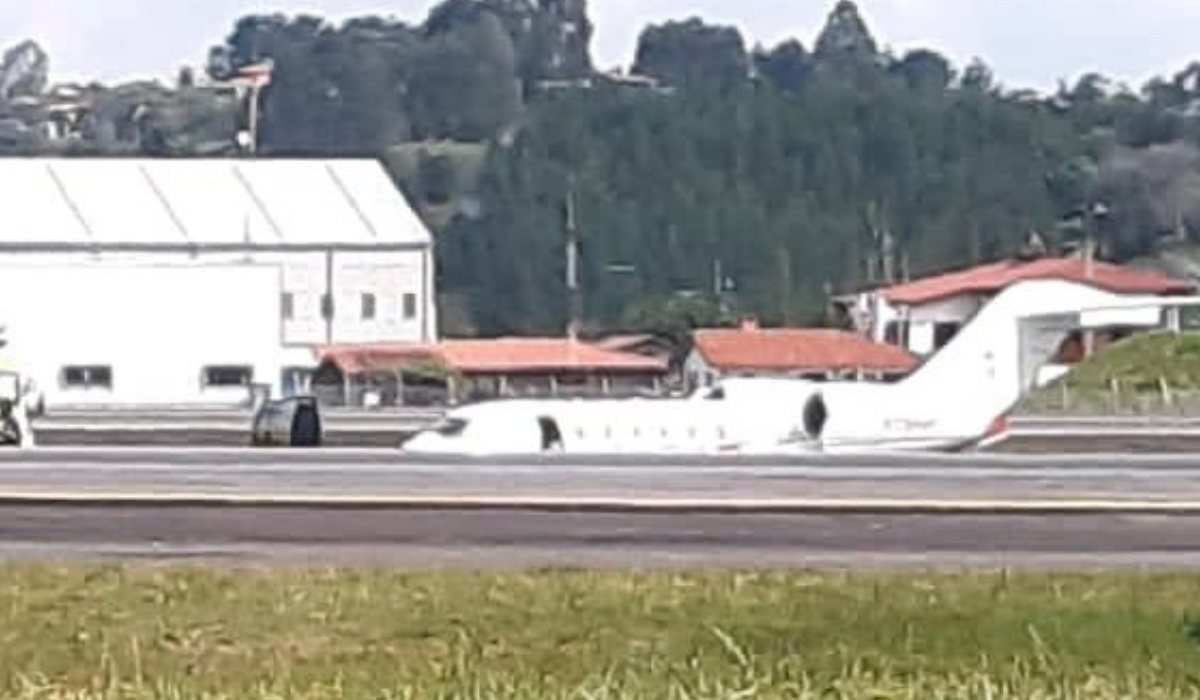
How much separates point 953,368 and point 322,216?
44.3 m

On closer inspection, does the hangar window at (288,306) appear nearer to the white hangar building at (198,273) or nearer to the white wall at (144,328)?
the white hangar building at (198,273)

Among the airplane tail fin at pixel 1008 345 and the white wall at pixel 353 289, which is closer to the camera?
the airplane tail fin at pixel 1008 345

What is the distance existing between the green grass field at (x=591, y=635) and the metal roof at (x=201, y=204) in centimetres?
6425

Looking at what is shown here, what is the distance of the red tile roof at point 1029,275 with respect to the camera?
84.4 meters

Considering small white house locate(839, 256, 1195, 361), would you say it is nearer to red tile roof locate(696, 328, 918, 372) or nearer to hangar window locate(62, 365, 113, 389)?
red tile roof locate(696, 328, 918, 372)

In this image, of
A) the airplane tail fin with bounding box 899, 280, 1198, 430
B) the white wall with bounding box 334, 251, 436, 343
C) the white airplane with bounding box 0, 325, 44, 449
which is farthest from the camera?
the white wall with bounding box 334, 251, 436, 343

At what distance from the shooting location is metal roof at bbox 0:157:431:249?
83.2 m

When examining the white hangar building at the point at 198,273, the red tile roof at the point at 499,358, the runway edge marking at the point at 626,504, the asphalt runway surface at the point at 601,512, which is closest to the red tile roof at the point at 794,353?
the red tile roof at the point at 499,358

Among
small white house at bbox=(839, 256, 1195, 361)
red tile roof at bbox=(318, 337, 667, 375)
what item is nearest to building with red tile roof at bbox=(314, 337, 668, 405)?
red tile roof at bbox=(318, 337, 667, 375)

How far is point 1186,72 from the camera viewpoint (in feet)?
517

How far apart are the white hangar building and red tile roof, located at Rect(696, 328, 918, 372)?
11172 mm

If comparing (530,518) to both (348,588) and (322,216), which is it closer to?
(348,588)

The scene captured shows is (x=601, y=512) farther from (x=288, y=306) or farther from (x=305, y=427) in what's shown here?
(x=288, y=306)

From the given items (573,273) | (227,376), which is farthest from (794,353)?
(573,273)
